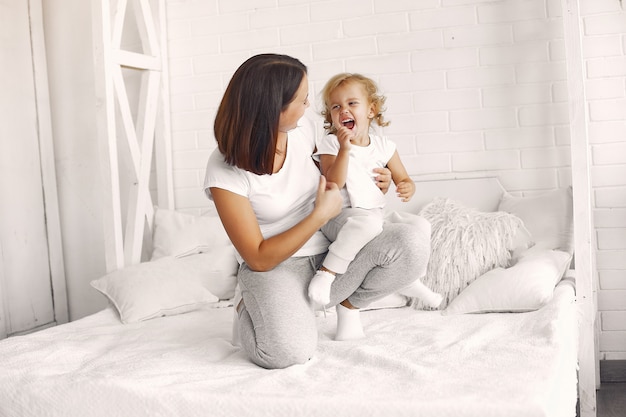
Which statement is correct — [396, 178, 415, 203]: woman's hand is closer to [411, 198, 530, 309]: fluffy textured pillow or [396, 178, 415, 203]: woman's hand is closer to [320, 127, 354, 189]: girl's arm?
[320, 127, 354, 189]: girl's arm

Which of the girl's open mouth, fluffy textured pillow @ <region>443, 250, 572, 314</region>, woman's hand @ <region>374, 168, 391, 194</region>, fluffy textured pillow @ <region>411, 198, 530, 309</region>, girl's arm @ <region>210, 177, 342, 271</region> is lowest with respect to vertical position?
fluffy textured pillow @ <region>443, 250, 572, 314</region>

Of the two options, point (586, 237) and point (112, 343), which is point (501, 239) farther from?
point (112, 343)

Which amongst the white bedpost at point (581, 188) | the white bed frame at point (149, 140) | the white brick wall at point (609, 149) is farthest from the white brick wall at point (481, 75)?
the white bedpost at point (581, 188)

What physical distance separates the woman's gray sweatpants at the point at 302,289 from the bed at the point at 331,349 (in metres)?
0.06

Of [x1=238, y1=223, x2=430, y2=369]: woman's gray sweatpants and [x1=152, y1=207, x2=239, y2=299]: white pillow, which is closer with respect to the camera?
[x1=238, y1=223, x2=430, y2=369]: woman's gray sweatpants

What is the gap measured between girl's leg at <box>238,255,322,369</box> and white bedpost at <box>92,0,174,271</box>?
122 cm

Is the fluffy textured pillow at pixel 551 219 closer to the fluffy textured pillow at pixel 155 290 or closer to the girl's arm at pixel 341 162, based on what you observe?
the girl's arm at pixel 341 162

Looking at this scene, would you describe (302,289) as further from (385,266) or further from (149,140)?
(149,140)

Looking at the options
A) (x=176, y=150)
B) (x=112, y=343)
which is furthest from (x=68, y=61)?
(x=112, y=343)

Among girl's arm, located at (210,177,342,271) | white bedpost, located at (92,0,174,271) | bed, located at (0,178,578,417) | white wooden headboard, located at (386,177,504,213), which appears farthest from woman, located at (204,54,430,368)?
white bedpost, located at (92,0,174,271)

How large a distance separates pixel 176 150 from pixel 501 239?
1762 mm

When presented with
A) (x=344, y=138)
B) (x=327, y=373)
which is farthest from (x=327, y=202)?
(x=327, y=373)

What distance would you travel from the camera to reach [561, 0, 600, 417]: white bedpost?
2.82 metres

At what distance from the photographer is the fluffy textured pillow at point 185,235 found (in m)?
3.46
